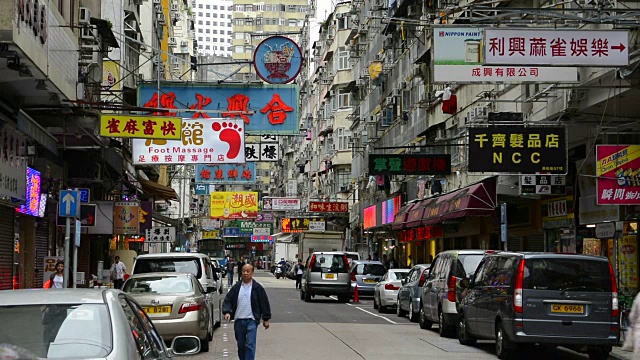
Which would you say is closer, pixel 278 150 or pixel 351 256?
pixel 278 150

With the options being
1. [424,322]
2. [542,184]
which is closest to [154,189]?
[542,184]

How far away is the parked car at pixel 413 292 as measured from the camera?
25897 millimetres

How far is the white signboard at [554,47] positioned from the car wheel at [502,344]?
4532 millimetres

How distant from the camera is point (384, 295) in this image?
1228 inches

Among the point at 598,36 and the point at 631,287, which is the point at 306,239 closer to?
the point at 631,287

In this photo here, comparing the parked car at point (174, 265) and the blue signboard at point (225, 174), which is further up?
the blue signboard at point (225, 174)

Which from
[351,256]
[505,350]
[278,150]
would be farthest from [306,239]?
[505,350]

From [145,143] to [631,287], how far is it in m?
13.3

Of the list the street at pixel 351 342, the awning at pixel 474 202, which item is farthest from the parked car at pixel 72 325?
the awning at pixel 474 202

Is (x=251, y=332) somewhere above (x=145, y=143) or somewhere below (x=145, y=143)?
below

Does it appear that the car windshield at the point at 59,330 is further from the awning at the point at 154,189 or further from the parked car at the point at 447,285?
the awning at the point at 154,189

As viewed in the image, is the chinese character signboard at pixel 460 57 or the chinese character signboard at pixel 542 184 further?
the chinese character signboard at pixel 542 184

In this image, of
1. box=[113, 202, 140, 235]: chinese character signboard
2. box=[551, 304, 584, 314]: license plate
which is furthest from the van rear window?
box=[113, 202, 140, 235]: chinese character signboard

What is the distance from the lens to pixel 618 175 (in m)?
20.9
